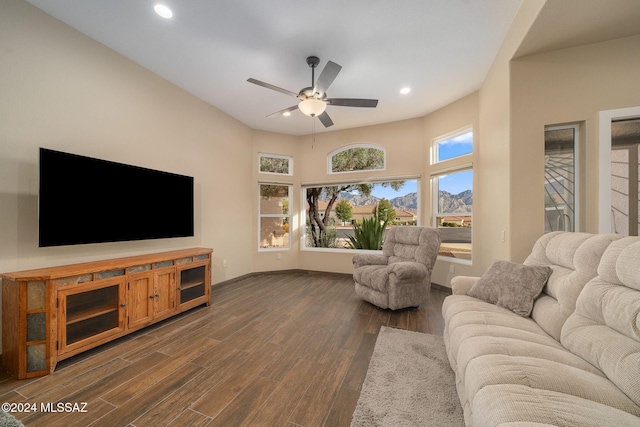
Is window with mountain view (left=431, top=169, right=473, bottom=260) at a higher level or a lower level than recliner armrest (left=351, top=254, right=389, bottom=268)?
higher

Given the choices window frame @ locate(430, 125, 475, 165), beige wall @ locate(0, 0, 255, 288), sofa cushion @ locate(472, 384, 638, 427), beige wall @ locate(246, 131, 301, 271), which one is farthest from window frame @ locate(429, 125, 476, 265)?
beige wall @ locate(0, 0, 255, 288)

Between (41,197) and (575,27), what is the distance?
4.61 meters

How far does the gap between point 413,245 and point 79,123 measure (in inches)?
163

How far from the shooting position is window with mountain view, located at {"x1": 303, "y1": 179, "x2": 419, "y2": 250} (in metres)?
4.80

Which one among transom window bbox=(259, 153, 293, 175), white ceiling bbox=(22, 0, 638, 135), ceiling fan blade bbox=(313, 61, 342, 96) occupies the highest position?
white ceiling bbox=(22, 0, 638, 135)

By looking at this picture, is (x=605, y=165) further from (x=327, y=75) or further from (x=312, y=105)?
(x=312, y=105)

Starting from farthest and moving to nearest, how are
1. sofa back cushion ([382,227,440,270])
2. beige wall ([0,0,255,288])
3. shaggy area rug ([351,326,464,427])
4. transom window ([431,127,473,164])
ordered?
transom window ([431,127,473,164]) < sofa back cushion ([382,227,440,270]) < beige wall ([0,0,255,288]) < shaggy area rug ([351,326,464,427])

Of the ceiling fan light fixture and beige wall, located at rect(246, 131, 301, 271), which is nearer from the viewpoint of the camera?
the ceiling fan light fixture

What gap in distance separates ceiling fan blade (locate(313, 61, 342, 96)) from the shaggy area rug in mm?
2498

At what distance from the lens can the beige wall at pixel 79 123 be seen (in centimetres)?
201

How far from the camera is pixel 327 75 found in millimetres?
2301

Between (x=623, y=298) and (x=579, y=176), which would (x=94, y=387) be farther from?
(x=579, y=176)

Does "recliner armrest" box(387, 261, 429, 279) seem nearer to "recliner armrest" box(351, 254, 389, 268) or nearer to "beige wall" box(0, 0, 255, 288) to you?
"recliner armrest" box(351, 254, 389, 268)

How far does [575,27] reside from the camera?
2.07 m
